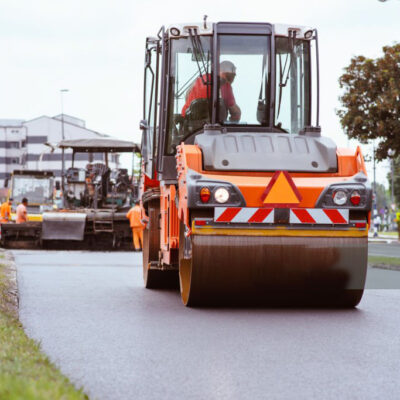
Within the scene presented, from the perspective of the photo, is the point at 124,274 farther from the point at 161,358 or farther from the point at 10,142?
the point at 10,142

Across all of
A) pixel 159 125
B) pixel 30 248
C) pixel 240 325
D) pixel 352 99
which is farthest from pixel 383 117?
pixel 240 325

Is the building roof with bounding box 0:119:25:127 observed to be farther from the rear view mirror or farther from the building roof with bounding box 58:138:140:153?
the rear view mirror

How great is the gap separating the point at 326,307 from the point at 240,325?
5.73 feet

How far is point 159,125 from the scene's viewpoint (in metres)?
11.2

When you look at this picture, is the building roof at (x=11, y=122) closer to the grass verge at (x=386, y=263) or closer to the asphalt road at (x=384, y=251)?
the asphalt road at (x=384, y=251)

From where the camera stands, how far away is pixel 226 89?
1092 cm

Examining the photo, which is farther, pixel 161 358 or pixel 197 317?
pixel 197 317

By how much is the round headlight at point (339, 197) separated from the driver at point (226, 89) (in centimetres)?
203

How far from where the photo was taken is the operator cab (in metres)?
10.9

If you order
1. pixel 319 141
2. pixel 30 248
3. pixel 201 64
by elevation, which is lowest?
pixel 30 248

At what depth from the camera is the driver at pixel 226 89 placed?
35.8 feet

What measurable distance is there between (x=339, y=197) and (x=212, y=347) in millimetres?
2768

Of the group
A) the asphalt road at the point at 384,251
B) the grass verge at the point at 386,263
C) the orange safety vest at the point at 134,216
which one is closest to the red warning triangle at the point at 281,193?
the grass verge at the point at 386,263

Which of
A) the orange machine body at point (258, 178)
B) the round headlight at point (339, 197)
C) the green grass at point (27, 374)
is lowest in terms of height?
the green grass at point (27, 374)
